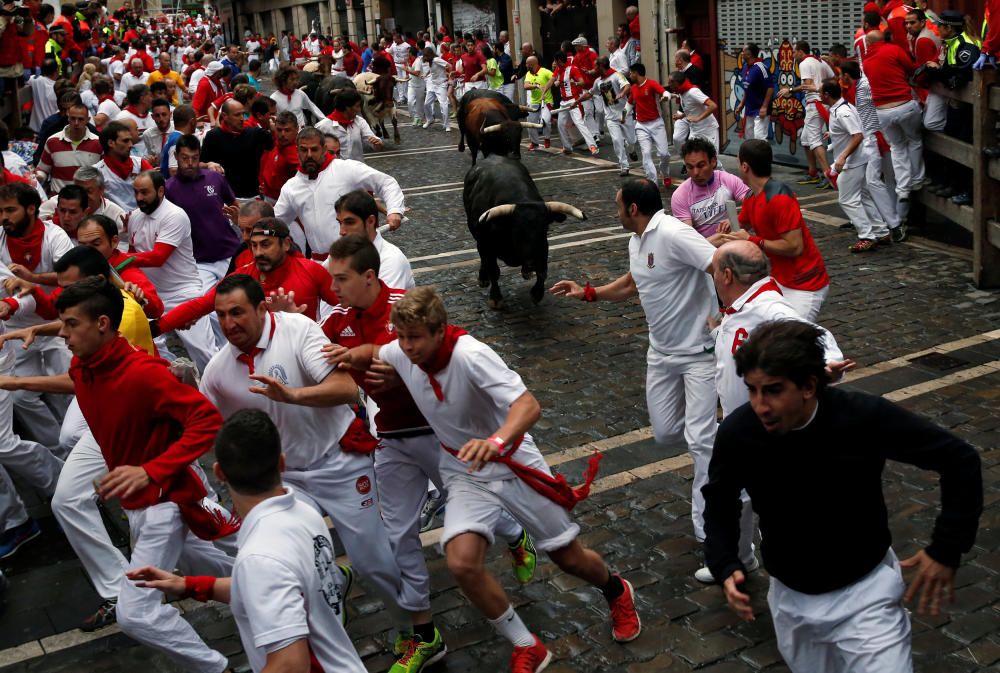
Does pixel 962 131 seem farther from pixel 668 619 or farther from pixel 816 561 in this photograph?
pixel 816 561

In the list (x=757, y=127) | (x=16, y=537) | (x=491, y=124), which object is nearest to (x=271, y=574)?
(x=16, y=537)

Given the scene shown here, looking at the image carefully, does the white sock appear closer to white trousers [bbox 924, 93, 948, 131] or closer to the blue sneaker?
the blue sneaker

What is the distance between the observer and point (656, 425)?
6648mm

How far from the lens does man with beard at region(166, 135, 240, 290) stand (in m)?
9.78

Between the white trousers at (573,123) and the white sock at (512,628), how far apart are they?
685 inches

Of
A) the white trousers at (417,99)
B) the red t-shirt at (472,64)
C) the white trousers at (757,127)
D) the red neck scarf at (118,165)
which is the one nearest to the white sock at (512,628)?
the red neck scarf at (118,165)

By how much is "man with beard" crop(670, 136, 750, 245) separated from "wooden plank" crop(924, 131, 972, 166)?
179 inches

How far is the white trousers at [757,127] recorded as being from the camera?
62.3 ft

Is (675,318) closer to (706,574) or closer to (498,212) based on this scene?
(706,574)

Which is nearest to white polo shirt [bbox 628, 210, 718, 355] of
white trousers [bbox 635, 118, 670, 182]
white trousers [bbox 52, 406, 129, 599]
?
white trousers [bbox 52, 406, 129, 599]

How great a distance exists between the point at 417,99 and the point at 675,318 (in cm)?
2526

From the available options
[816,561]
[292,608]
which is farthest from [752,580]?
[292,608]

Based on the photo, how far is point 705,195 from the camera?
8648 millimetres

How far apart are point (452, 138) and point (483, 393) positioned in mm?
22619
